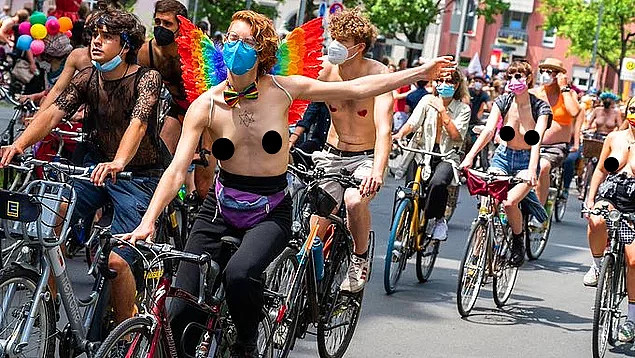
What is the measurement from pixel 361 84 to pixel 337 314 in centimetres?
174

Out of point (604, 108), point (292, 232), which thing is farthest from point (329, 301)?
point (604, 108)

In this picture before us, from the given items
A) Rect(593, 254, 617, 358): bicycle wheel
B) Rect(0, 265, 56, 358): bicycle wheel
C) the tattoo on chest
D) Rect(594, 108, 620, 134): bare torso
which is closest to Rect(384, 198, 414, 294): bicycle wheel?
Rect(593, 254, 617, 358): bicycle wheel

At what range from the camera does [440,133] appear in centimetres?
1128

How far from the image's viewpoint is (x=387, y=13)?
55188 millimetres

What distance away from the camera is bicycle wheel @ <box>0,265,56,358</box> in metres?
5.26

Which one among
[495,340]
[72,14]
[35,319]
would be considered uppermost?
[72,14]

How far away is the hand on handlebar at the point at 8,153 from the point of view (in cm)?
591

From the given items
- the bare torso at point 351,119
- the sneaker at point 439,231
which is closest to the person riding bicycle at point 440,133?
the sneaker at point 439,231

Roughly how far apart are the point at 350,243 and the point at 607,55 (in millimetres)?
62111

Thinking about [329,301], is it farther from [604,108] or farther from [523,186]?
[604,108]

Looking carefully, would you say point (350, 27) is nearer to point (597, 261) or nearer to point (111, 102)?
point (111, 102)

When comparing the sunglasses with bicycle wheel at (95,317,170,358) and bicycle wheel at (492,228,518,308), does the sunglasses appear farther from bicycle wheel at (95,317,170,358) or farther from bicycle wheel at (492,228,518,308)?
bicycle wheel at (95,317,170,358)

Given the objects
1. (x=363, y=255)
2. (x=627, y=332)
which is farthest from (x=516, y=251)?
(x=363, y=255)

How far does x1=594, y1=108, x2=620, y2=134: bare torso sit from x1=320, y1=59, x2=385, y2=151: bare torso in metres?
15.4
